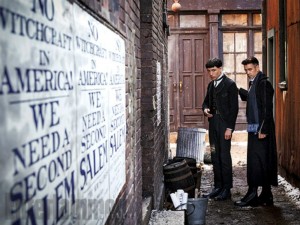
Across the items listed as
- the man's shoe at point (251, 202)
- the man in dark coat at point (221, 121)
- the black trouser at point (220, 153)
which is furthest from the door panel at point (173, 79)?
the man's shoe at point (251, 202)

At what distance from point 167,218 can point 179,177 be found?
179cm

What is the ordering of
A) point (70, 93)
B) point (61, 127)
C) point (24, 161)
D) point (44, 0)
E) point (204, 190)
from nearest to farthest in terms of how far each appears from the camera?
point (24, 161) → point (44, 0) → point (61, 127) → point (70, 93) → point (204, 190)

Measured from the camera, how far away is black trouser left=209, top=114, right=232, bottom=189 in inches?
283

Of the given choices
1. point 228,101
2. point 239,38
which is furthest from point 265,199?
point 239,38

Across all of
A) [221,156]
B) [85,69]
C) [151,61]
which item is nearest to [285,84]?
[221,156]

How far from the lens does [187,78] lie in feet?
46.1

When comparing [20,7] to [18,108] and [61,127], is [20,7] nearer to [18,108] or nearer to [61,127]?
[18,108]

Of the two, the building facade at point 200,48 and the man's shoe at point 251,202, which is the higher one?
the building facade at point 200,48

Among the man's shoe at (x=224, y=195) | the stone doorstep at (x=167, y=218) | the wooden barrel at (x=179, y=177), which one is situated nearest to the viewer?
the stone doorstep at (x=167, y=218)

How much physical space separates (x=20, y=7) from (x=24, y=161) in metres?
0.39

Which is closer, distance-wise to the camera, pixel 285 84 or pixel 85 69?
pixel 85 69

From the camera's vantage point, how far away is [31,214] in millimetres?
1357

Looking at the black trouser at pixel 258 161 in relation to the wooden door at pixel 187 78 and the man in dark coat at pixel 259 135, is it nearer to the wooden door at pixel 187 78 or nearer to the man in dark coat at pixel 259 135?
the man in dark coat at pixel 259 135

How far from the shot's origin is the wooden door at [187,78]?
13945 millimetres
